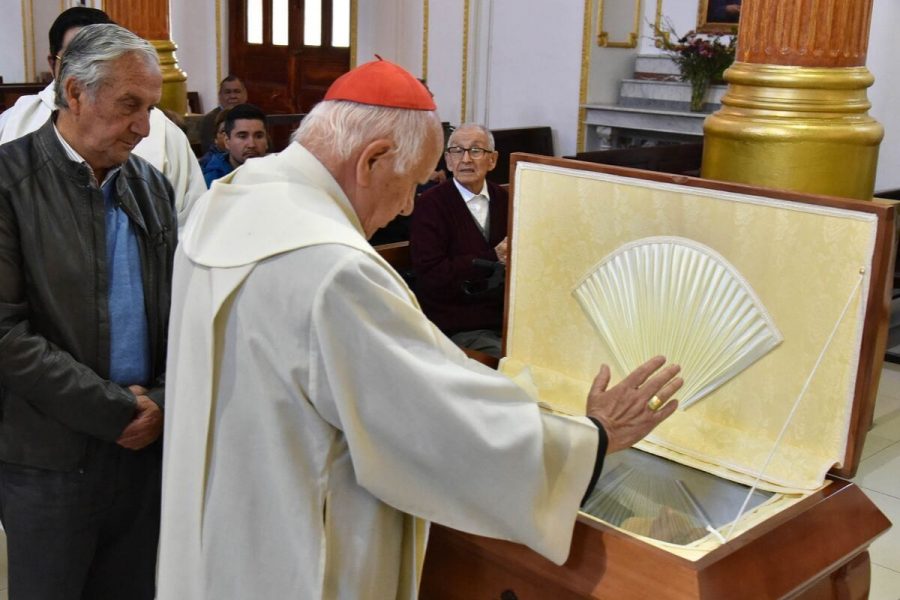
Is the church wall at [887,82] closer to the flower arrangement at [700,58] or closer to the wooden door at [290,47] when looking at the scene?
the flower arrangement at [700,58]

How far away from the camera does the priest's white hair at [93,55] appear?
209 centimetres

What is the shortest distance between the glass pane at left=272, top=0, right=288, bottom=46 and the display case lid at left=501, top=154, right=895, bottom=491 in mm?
9027

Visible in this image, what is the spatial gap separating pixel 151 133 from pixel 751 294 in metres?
1.69

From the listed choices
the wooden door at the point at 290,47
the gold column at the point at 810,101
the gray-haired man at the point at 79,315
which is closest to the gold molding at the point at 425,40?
the wooden door at the point at 290,47

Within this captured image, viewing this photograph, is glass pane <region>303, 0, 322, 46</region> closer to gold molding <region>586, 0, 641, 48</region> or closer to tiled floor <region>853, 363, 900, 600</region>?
gold molding <region>586, 0, 641, 48</region>

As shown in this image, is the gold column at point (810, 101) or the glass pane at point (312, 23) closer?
the gold column at point (810, 101)

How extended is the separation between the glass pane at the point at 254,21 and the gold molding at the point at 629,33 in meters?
4.07

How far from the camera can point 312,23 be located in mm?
11031

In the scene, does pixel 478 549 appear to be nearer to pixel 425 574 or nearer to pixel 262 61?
pixel 425 574

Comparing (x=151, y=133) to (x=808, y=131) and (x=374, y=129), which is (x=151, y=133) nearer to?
(x=374, y=129)

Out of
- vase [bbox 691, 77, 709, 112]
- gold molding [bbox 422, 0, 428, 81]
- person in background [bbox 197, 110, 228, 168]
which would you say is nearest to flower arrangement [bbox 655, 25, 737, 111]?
vase [bbox 691, 77, 709, 112]

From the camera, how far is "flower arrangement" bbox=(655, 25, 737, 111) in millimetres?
7891

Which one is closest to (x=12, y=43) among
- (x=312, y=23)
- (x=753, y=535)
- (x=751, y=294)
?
(x=312, y=23)

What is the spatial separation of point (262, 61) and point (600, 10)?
13.5 feet
